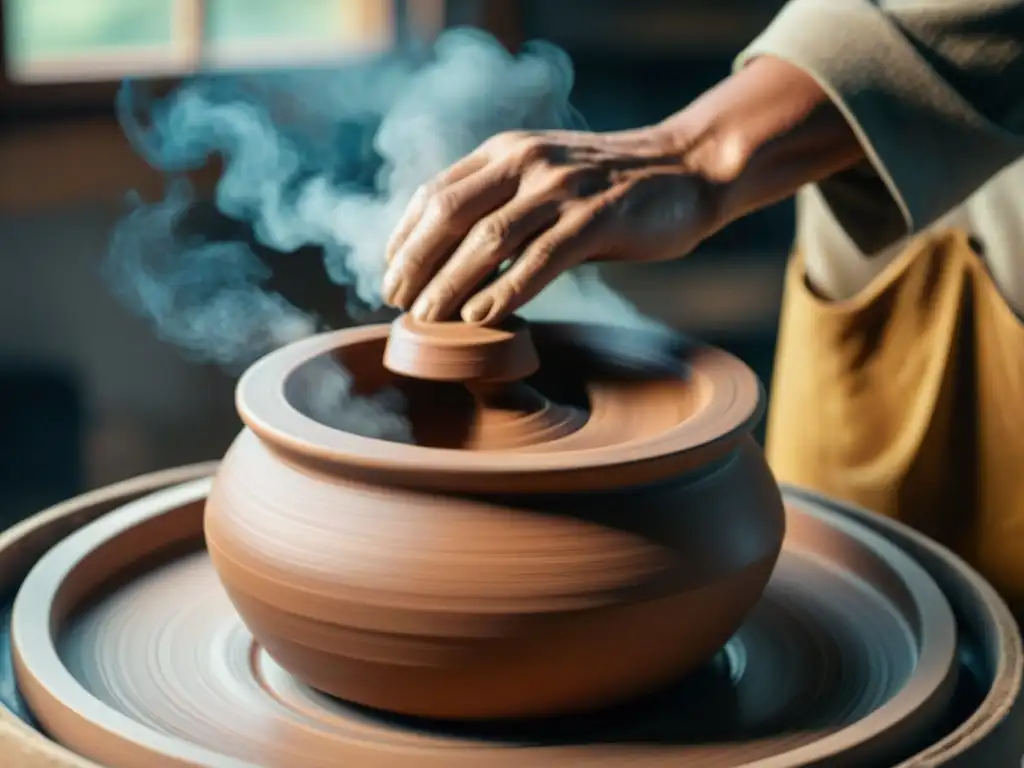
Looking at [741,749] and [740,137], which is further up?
[740,137]

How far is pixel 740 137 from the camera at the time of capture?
122 cm

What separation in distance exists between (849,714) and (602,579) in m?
0.26

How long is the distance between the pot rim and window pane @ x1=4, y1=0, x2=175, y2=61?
178 centimetres

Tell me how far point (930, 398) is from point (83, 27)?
191 centimetres

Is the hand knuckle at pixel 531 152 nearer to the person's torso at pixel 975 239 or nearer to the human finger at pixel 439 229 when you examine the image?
the human finger at pixel 439 229

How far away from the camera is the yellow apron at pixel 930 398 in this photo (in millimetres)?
1468

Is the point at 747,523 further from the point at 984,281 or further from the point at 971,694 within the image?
the point at 984,281

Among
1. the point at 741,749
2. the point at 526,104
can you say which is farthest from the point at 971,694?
the point at 526,104

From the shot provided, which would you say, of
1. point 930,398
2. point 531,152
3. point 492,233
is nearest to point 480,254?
point 492,233

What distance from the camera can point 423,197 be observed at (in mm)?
1094

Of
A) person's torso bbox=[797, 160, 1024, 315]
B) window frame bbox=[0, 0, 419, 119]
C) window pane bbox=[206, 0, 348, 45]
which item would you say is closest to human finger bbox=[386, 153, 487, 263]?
person's torso bbox=[797, 160, 1024, 315]

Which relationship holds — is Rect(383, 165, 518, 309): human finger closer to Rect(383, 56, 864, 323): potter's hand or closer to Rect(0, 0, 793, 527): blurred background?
Rect(383, 56, 864, 323): potter's hand

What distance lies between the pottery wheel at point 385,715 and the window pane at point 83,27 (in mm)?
1586

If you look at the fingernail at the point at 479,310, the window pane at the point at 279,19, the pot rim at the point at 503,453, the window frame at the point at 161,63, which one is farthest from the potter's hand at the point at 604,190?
the window pane at the point at 279,19
